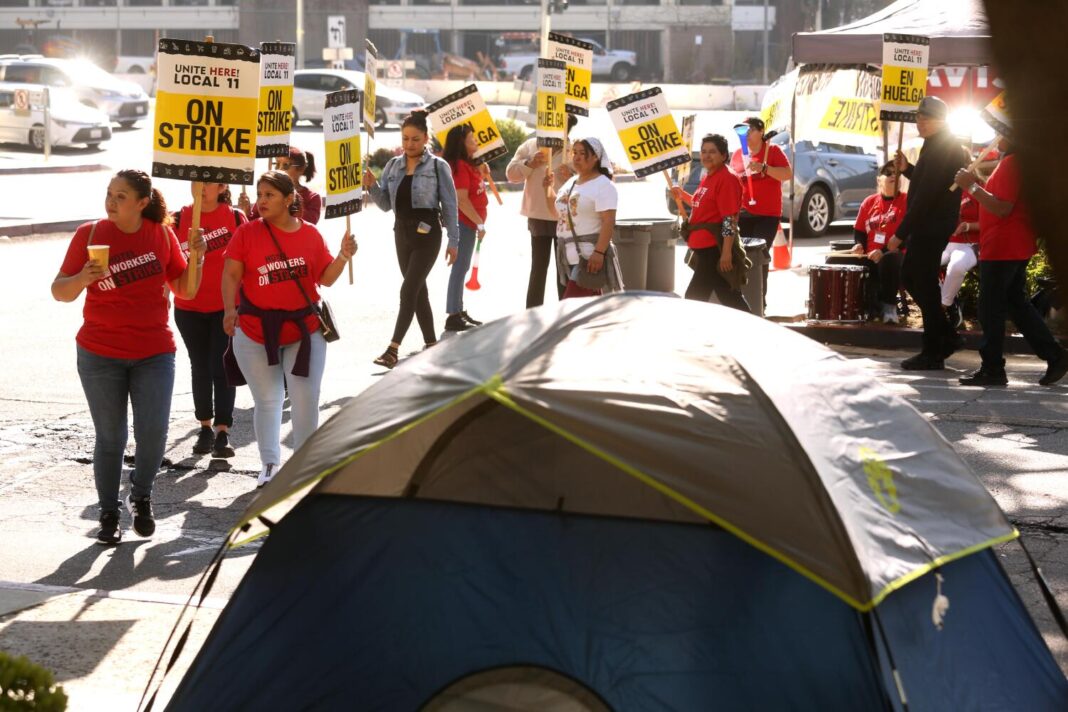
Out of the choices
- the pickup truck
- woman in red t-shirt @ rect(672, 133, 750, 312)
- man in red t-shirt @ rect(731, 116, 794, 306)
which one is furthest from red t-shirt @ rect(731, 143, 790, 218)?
the pickup truck

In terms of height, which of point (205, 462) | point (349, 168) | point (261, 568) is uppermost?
point (349, 168)

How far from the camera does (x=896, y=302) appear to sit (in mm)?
13367

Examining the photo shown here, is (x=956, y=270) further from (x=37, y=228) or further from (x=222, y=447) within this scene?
(x=37, y=228)

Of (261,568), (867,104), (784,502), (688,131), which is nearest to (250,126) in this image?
(261,568)

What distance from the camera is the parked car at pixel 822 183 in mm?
22359

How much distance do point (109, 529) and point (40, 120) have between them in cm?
2706

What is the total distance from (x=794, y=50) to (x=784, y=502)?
1227 centimetres

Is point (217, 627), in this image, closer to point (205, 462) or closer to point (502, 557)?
point (502, 557)

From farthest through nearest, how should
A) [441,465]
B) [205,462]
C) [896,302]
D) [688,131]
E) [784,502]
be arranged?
[688,131], [896,302], [205,462], [441,465], [784,502]

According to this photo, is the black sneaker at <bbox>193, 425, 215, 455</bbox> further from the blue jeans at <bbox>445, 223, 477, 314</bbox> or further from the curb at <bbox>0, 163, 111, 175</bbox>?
the curb at <bbox>0, 163, 111, 175</bbox>

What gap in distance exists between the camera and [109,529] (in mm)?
7227

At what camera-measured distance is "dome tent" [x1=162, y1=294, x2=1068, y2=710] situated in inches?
165

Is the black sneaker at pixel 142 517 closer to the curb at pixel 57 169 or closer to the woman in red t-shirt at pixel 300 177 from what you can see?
the woman in red t-shirt at pixel 300 177

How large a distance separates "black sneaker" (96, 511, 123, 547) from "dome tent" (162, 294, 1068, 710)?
2.67 m
